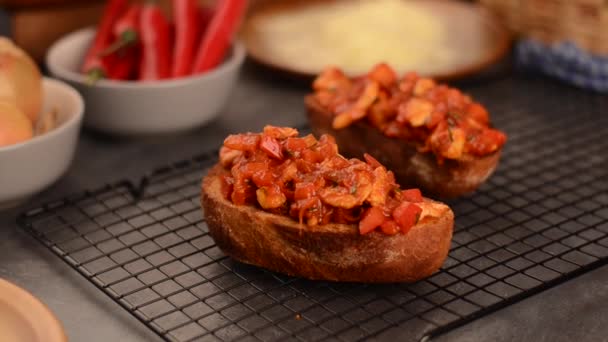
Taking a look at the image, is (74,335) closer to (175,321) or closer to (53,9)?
(175,321)

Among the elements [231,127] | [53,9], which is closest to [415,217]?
[231,127]

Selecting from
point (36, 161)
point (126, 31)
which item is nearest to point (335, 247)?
point (36, 161)

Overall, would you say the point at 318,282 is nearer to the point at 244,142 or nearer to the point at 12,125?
the point at 244,142

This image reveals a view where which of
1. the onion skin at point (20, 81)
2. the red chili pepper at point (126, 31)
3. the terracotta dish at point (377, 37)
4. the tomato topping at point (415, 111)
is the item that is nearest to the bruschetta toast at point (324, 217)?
the tomato topping at point (415, 111)

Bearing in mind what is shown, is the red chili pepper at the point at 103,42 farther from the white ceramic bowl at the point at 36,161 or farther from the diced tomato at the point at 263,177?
the diced tomato at the point at 263,177

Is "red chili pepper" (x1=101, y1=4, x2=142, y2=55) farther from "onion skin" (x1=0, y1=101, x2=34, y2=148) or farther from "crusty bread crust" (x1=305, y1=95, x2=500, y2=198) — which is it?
"crusty bread crust" (x1=305, y1=95, x2=500, y2=198)

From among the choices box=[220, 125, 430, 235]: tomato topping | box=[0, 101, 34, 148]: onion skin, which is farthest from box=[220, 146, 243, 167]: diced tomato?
box=[0, 101, 34, 148]: onion skin
